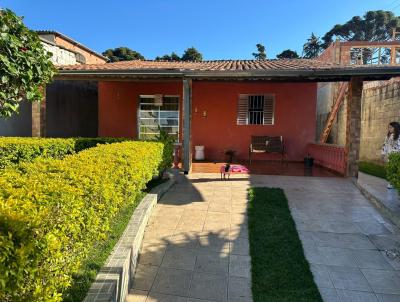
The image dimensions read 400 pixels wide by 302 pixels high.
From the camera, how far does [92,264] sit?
2764 millimetres

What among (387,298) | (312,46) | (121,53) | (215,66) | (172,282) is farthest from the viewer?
(312,46)

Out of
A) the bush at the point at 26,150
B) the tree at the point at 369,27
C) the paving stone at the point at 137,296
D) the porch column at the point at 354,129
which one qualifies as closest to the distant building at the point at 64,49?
the bush at the point at 26,150

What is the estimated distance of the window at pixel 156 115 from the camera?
11.0 m

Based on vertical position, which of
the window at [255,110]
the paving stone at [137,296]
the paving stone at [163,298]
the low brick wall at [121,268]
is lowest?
the paving stone at [137,296]

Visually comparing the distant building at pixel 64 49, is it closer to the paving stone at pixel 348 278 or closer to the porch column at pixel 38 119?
the porch column at pixel 38 119

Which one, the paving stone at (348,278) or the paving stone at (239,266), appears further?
the paving stone at (239,266)

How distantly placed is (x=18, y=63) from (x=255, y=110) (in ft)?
28.5

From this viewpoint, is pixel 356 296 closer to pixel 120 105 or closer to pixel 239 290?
pixel 239 290

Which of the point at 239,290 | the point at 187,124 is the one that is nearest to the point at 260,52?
the point at 187,124

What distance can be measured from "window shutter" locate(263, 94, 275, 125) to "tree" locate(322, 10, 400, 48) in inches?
1259

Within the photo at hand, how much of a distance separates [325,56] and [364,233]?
1310 cm

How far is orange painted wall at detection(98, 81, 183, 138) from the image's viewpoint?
11039 millimetres

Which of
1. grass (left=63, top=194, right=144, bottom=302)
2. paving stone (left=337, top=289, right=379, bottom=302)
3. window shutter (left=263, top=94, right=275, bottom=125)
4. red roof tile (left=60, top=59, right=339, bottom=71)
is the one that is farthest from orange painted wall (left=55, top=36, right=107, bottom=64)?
paving stone (left=337, top=289, right=379, bottom=302)

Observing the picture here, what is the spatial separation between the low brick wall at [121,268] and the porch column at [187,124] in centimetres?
352
